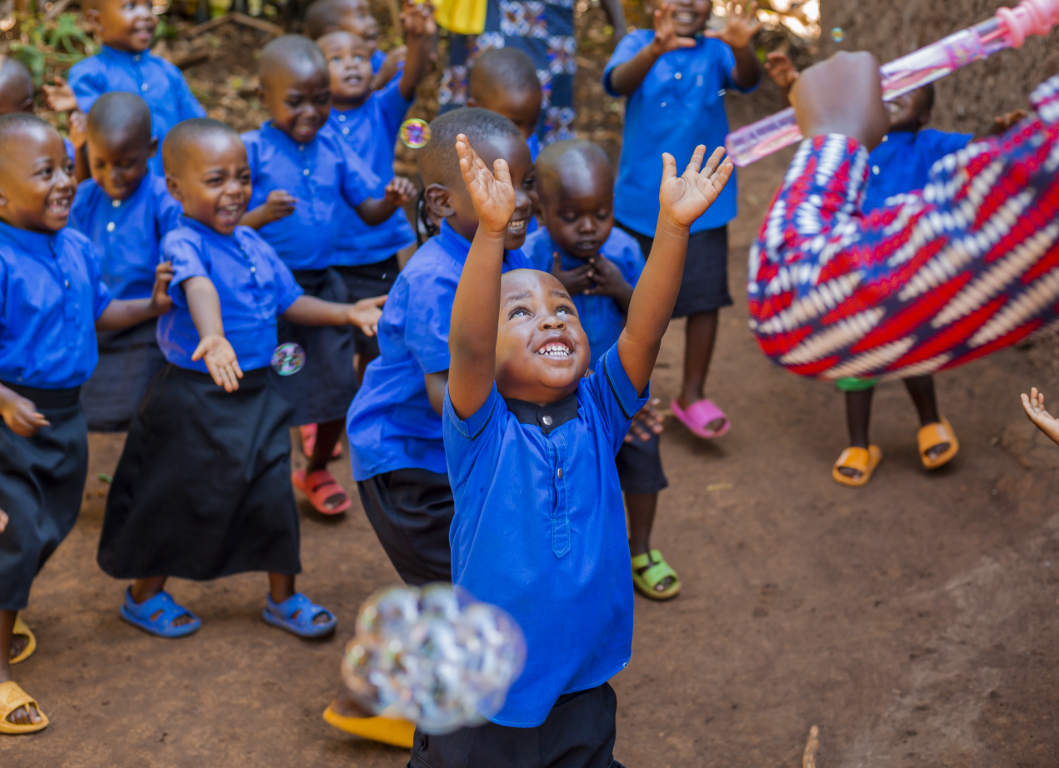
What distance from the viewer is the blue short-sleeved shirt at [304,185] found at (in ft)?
12.6

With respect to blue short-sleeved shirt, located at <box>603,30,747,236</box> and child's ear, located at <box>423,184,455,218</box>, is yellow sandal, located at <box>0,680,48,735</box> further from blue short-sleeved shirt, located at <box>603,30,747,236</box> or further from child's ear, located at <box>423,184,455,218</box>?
blue short-sleeved shirt, located at <box>603,30,747,236</box>

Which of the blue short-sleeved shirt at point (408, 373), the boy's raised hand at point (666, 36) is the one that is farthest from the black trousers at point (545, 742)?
the boy's raised hand at point (666, 36)

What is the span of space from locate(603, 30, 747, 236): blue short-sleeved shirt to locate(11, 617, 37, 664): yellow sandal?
2.81 meters

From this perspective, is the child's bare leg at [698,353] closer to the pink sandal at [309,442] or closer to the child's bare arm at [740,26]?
the child's bare arm at [740,26]

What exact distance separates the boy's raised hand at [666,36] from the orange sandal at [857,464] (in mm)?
1861

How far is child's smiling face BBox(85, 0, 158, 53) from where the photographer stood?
4176 mm

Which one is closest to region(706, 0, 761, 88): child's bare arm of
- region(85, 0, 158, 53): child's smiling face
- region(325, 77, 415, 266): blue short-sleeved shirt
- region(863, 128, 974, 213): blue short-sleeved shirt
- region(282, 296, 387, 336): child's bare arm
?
region(863, 128, 974, 213): blue short-sleeved shirt

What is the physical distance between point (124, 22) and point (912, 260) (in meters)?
3.92

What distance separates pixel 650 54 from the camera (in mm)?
4098

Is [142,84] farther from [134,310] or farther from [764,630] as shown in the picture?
[764,630]

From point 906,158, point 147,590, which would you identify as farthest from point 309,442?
point 906,158

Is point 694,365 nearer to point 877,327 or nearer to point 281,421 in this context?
point 281,421

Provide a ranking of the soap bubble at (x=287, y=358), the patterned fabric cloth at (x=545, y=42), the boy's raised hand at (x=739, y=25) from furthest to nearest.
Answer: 1. the patterned fabric cloth at (x=545, y=42)
2. the boy's raised hand at (x=739, y=25)
3. the soap bubble at (x=287, y=358)

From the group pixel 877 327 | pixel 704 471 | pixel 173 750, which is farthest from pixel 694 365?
pixel 877 327
